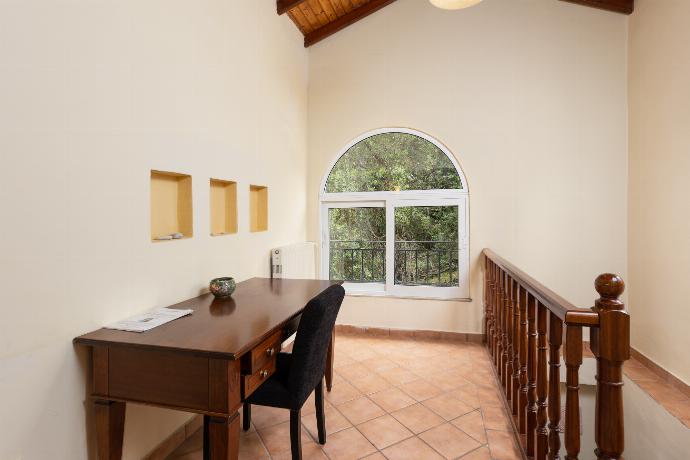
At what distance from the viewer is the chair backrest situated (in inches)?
64.4

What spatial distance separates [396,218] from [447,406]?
2025 millimetres

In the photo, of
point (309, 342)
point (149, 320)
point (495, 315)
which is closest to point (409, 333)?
point (495, 315)

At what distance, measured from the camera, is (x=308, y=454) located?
2008mm

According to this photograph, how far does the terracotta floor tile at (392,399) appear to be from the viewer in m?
2.52

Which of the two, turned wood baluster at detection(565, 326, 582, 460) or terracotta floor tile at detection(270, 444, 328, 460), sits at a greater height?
turned wood baluster at detection(565, 326, 582, 460)

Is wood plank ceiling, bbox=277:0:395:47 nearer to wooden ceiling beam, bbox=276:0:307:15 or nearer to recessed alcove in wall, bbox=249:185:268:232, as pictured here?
wooden ceiling beam, bbox=276:0:307:15

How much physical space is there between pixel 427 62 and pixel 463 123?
750 millimetres

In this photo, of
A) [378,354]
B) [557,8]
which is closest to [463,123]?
[557,8]

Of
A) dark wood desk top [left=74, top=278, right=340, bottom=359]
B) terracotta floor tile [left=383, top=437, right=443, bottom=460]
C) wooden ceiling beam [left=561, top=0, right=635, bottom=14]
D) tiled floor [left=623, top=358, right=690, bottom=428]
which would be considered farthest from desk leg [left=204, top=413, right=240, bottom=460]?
Answer: wooden ceiling beam [left=561, top=0, right=635, bottom=14]

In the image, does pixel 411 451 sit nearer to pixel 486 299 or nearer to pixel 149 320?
pixel 149 320

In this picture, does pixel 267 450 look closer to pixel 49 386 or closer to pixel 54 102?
pixel 49 386

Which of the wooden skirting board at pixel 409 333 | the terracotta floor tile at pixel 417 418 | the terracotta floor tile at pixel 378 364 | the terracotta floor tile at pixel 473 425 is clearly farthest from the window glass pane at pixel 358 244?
the terracotta floor tile at pixel 473 425

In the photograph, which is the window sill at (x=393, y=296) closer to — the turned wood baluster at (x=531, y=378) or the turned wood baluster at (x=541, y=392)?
the turned wood baluster at (x=531, y=378)

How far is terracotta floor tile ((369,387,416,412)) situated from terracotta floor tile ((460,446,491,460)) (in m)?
0.58
